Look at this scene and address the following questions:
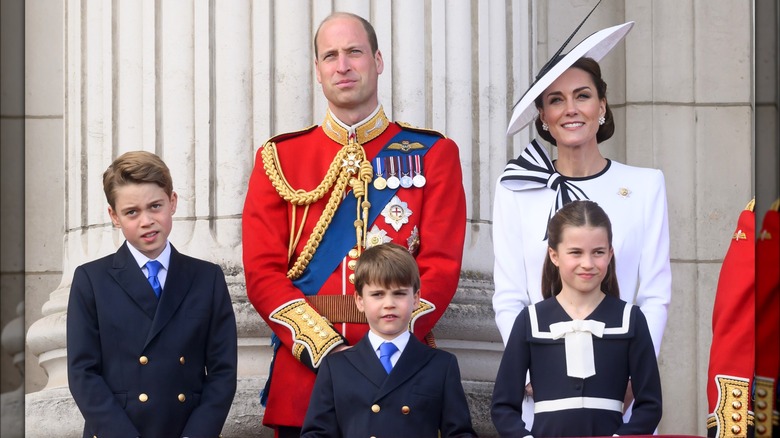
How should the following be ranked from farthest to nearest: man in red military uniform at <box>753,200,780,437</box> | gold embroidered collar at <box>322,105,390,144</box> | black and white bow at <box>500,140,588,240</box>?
gold embroidered collar at <box>322,105,390,144</box> → black and white bow at <box>500,140,588,240</box> → man in red military uniform at <box>753,200,780,437</box>

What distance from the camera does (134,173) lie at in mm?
4699

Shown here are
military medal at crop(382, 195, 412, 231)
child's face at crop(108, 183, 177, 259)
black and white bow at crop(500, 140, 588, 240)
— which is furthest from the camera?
military medal at crop(382, 195, 412, 231)

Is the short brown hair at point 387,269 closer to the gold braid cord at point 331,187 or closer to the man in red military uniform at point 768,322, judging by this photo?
the gold braid cord at point 331,187

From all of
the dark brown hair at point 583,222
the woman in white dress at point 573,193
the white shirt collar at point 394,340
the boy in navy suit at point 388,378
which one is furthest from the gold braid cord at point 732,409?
the white shirt collar at point 394,340

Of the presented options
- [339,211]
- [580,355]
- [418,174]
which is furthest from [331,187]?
[580,355]

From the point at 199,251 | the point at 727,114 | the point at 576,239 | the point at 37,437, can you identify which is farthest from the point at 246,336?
the point at 727,114

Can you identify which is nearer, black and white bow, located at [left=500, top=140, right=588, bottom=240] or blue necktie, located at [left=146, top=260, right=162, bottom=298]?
blue necktie, located at [left=146, top=260, right=162, bottom=298]

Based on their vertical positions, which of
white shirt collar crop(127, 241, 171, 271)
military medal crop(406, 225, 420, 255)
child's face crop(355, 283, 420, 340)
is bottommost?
child's face crop(355, 283, 420, 340)

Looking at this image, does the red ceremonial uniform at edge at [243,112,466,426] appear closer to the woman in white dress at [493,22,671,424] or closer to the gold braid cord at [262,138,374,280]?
the gold braid cord at [262,138,374,280]

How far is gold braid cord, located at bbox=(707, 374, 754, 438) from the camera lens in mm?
4406

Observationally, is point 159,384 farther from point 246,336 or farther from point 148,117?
point 148,117

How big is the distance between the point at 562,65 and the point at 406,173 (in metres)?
0.65

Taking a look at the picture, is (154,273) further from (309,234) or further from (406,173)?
(406,173)

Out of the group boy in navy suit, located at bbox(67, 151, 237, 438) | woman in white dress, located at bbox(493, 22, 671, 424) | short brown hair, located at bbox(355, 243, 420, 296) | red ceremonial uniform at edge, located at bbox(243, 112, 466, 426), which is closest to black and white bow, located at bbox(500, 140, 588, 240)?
woman in white dress, located at bbox(493, 22, 671, 424)
